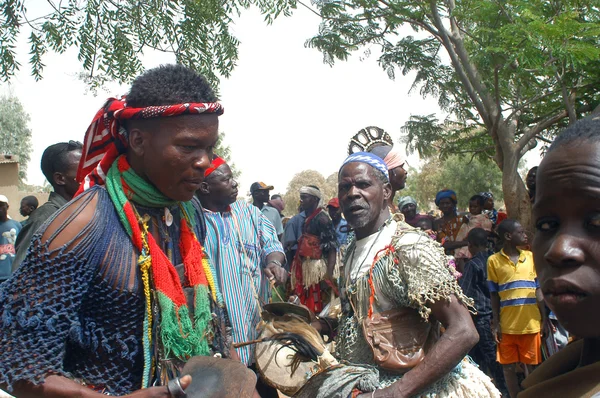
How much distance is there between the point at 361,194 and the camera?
2.97m

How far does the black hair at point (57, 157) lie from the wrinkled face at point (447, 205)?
6.05 metres

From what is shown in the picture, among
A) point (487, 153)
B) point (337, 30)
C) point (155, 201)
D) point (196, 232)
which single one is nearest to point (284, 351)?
point (196, 232)

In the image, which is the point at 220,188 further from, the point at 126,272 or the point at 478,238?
the point at 478,238

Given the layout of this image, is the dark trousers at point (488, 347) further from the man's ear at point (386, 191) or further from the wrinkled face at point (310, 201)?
the man's ear at point (386, 191)

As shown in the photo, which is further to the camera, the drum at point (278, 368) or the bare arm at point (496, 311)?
the bare arm at point (496, 311)

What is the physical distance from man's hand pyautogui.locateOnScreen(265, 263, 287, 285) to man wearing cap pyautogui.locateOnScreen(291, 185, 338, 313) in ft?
7.75

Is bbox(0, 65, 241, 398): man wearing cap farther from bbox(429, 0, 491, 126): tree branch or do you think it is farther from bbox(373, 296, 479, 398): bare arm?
bbox(429, 0, 491, 126): tree branch

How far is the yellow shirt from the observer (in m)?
5.87

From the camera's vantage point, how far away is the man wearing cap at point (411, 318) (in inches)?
95.1

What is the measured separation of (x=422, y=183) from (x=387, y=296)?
4050cm

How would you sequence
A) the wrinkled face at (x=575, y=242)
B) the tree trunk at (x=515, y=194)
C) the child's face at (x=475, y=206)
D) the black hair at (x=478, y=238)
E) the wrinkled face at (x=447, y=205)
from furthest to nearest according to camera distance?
the tree trunk at (x=515, y=194), the child's face at (x=475, y=206), the wrinkled face at (x=447, y=205), the black hair at (x=478, y=238), the wrinkled face at (x=575, y=242)

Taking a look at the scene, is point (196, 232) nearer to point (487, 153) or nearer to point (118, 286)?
point (118, 286)

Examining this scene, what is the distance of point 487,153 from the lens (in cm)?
1310

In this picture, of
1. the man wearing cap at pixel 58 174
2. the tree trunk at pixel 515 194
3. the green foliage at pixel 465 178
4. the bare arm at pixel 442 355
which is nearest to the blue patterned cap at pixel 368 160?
the bare arm at pixel 442 355
